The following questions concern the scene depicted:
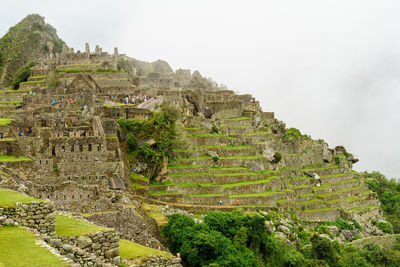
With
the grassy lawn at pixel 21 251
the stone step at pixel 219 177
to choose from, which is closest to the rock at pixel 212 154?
the stone step at pixel 219 177

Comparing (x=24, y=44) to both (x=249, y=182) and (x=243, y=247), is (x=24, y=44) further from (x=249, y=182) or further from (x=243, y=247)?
(x=243, y=247)

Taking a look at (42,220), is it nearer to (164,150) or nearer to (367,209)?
(164,150)

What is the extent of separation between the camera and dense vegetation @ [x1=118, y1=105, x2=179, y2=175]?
33.6 m

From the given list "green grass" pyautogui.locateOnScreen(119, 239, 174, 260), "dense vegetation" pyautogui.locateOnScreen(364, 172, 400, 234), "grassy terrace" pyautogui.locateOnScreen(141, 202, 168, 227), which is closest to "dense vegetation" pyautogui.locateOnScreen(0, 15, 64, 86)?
"grassy terrace" pyautogui.locateOnScreen(141, 202, 168, 227)

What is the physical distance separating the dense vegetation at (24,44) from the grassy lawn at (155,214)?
124 feet

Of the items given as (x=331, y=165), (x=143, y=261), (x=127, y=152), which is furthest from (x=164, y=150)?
(x=331, y=165)

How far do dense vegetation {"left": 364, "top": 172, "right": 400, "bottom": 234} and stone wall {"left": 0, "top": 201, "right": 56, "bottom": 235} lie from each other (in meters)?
46.4

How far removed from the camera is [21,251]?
9.59m

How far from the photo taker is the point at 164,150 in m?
A: 34.3

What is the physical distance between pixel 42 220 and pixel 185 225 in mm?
15854

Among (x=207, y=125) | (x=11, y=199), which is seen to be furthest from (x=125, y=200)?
(x=207, y=125)

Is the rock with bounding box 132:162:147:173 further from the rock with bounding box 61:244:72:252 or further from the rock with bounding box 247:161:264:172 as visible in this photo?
the rock with bounding box 61:244:72:252

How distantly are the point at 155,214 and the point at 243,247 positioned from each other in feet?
21.6

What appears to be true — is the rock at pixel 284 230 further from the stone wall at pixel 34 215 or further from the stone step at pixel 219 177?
the stone wall at pixel 34 215
